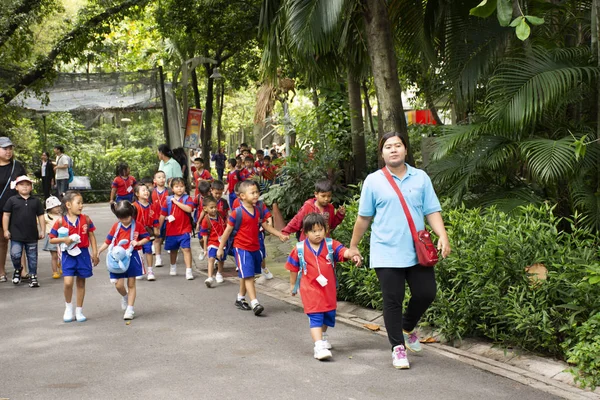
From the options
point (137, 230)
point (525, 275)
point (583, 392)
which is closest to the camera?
point (583, 392)

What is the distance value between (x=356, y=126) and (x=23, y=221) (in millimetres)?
6232

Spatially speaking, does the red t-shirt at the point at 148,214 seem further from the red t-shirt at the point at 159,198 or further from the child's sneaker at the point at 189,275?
the child's sneaker at the point at 189,275

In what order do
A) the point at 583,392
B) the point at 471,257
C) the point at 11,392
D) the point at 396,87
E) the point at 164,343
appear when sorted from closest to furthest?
the point at 583,392 → the point at 11,392 → the point at 471,257 → the point at 164,343 → the point at 396,87

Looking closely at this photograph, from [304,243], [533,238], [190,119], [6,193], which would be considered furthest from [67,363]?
[190,119]

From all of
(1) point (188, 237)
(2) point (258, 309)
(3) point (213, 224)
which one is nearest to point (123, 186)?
(1) point (188, 237)

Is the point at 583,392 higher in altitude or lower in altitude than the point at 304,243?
lower

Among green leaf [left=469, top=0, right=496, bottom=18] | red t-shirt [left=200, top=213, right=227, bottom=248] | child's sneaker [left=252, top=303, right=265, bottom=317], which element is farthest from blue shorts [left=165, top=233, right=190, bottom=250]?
green leaf [left=469, top=0, right=496, bottom=18]

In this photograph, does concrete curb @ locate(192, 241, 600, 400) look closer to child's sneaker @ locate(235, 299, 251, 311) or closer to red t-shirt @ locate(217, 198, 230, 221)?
child's sneaker @ locate(235, 299, 251, 311)

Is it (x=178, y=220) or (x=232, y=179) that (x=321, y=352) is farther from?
(x=232, y=179)

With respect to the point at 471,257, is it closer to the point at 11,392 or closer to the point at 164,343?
the point at 164,343

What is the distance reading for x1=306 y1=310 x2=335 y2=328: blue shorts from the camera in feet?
21.6

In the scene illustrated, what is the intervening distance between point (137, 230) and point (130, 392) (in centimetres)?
333

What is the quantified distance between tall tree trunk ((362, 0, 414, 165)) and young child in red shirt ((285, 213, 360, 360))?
3.38m

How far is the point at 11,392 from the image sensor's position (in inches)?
228
